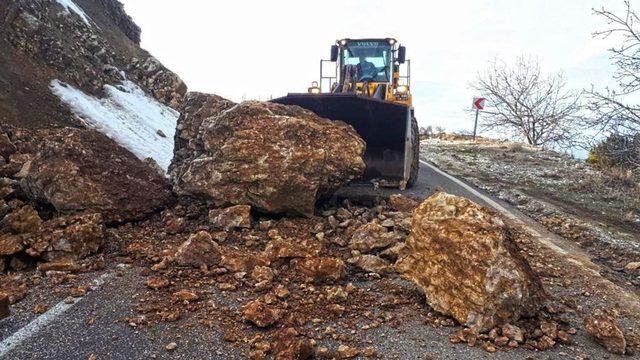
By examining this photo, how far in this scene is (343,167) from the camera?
5605 millimetres

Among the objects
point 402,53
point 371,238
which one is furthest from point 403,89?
point 371,238

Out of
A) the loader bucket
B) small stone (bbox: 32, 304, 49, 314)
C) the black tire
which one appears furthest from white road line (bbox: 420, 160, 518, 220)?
small stone (bbox: 32, 304, 49, 314)

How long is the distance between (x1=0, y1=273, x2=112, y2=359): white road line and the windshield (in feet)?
29.6

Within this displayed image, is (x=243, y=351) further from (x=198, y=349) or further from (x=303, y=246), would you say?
(x=303, y=246)

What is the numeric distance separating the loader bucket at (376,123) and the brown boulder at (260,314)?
4331mm

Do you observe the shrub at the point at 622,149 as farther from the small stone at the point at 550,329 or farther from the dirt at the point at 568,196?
the small stone at the point at 550,329

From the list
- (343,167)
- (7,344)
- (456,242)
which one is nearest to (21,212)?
(7,344)

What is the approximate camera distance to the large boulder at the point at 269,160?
17.1ft

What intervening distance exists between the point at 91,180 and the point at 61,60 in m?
7.04

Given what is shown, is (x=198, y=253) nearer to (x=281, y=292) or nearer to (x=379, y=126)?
(x=281, y=292)

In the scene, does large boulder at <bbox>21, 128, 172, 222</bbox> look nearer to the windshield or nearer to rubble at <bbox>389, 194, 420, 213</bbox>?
rubble at <bbox>389, 194, 420, 213</bbox>

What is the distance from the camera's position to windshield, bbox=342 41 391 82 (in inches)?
445

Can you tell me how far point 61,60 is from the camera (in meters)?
10.5

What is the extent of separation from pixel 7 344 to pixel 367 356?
7.34 ft
